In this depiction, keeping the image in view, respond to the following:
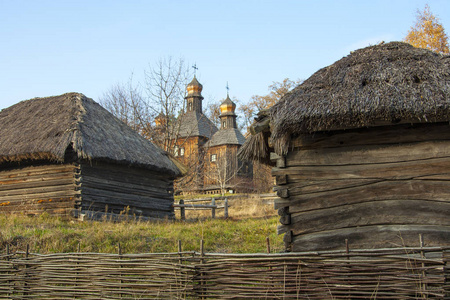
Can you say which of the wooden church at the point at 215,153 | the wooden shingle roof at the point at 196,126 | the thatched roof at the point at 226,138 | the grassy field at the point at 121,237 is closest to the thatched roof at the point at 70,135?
the grassy field at the point at 121,237

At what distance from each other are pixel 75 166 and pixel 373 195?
9.03 meters

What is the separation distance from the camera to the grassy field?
877cm

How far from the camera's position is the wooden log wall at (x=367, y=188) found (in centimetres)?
610

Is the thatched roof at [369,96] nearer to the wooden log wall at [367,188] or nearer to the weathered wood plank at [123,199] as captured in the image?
the wooden log wall at [367,188]

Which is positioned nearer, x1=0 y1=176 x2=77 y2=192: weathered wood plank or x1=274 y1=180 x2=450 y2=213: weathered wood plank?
x1=274 y1=180 x2=450 y2=213: weathered wood plank

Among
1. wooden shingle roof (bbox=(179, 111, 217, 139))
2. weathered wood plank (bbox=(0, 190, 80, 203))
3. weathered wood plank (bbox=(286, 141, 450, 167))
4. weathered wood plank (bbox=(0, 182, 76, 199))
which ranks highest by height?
wooden shingle roof (bbox=(179, 111, 217, 139))

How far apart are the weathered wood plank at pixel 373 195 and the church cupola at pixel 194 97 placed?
1533 inches

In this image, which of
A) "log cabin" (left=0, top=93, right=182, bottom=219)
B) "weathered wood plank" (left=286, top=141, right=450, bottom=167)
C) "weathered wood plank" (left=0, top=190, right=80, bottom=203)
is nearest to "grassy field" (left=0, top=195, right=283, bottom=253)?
"weathered wood plank" (left=0, top=190, right=80, bottom=203)

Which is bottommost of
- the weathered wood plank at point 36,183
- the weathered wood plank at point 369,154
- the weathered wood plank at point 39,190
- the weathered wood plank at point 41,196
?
the weathered wood plank at point 41,196

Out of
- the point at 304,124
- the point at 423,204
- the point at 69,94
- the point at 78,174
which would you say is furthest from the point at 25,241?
the point at 69,94

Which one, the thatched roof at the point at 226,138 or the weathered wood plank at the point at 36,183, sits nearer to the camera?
the weathered wood plank at the point at 36,183

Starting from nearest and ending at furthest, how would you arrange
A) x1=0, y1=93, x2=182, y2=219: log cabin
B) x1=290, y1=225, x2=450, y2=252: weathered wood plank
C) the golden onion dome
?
x1=290, y1=225, x2=450, y2=252: weathered wood plank < x1=0, y1=93, x2=182, y2=219: log cabin < the golden onion dome

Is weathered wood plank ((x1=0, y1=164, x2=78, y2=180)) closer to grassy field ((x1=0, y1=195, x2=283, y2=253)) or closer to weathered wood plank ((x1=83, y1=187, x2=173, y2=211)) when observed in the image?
weathered wood plank ((x1=83, y1=187, x2=173, y2=211))

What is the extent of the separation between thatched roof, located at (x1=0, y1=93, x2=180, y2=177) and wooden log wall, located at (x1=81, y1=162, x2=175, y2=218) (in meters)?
Answer: 0.48
